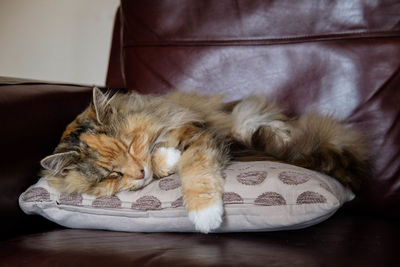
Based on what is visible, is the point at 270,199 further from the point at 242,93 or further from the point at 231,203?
the point at 242,93

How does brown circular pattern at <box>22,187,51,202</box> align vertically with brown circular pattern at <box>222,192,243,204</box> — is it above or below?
below

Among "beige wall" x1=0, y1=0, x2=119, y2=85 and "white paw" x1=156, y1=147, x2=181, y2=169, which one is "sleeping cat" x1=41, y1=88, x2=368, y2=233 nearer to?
"white paw" x1=156, y1=147, x2=181, y2=169

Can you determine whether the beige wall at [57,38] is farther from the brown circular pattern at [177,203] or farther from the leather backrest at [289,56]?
the brown circular pattern at [177,203]

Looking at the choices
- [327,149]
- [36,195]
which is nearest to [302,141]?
[327,149]

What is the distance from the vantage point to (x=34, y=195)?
1407 millimetres

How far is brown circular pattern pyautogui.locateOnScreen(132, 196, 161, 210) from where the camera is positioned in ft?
4.17

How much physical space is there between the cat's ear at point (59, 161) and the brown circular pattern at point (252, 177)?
0.57m

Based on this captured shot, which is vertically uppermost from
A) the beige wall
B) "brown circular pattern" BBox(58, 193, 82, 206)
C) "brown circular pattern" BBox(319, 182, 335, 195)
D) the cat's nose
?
the beige wall

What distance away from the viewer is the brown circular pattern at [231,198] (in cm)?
120

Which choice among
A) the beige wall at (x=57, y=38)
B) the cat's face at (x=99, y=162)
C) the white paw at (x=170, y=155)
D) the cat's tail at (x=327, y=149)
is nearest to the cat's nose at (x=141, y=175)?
the cat's face at (x=99, y=162)

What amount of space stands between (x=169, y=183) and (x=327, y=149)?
547mm

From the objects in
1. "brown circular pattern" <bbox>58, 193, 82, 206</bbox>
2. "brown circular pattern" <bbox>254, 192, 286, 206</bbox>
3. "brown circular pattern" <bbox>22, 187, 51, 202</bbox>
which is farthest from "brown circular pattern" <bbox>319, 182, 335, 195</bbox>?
"brown circular pattern" <bbox>22, 187, 51, 202</bbox>

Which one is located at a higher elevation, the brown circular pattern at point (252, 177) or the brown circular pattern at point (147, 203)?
the brown circular pattern at point (252, 177)

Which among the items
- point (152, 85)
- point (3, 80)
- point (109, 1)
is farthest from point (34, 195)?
point (109, 1)
